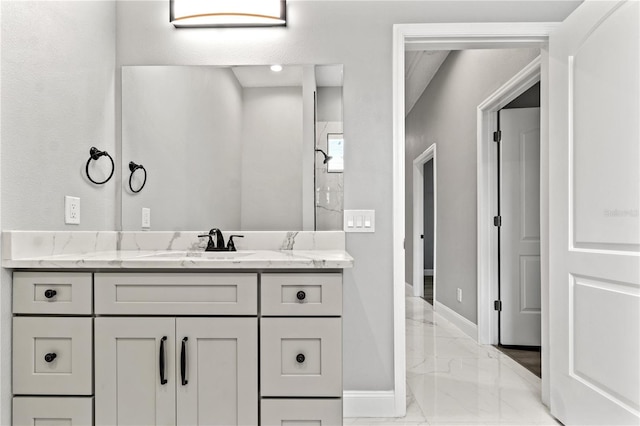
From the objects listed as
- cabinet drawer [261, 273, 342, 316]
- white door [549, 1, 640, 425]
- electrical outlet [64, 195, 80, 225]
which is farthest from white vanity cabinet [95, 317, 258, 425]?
white door [549, 1, 640, 425]

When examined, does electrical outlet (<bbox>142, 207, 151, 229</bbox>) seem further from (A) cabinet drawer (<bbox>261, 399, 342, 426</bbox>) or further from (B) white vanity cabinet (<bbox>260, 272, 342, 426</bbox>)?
(A) cabinet drawer (<bbox>261, 399, 342, 426</bbox>)

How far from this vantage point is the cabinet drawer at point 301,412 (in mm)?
1454

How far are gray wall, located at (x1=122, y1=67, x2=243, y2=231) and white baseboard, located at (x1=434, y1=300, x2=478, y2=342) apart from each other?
2.48 metres

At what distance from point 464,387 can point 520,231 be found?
150 cm

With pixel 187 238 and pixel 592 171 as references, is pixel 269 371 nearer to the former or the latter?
pixel 187 238

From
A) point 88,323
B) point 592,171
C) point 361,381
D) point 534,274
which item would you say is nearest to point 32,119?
point 88,323

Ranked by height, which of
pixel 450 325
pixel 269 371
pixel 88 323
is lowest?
pixel 450 325

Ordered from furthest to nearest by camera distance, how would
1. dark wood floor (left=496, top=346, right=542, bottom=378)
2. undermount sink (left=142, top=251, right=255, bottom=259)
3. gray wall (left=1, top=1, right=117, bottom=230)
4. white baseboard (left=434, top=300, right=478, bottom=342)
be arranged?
1. white baseboard (left=434, top=300, right=478, bottom=342)
2. dark wood floor (left=496, top=346, right=542, bottom=378)
3. undermount sink (left=142, top=251, right=255, bottom=259)
4. gray wall (left=1, top=1, right=117, bottom=230)

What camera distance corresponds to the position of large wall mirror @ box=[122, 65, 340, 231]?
86.3 inches

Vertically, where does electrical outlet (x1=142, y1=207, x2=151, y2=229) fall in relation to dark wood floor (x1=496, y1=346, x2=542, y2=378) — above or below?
above

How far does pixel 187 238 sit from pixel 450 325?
3.02 metres

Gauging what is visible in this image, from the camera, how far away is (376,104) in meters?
2.17

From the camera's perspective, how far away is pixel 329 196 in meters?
2.19

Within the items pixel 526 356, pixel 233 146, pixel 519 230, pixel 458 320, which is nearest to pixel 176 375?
pixel 233 146
